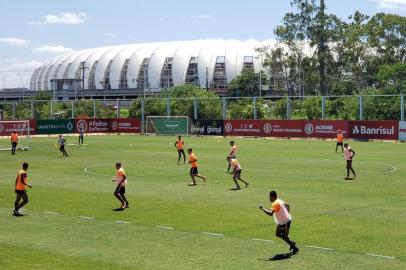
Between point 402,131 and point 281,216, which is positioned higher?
point 402,131

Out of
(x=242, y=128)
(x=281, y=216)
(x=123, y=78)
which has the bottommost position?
(x=281, y=216)

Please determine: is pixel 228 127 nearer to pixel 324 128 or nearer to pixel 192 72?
pixel 324 128

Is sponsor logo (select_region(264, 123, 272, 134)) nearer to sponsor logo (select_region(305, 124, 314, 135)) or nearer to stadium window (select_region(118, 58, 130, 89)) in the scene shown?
sponsor logo (select_region(305, 124, 314, 135))

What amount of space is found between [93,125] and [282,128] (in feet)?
92.4

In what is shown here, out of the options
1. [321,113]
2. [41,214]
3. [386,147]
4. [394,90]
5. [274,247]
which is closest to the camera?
[274,247]

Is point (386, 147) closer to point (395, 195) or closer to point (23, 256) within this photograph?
point (395, 195)

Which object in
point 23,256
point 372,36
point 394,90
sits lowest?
point 23,256

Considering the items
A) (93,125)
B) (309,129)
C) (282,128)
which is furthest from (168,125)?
(309,129)

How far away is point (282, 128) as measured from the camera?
72938mm

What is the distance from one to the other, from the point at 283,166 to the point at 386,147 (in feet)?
64.2

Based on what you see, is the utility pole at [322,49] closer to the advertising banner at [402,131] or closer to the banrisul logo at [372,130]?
the banrisul logo at [372,130]

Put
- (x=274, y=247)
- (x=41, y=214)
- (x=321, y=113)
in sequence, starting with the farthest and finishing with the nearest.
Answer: (x=321, y=113) → (x=41, y=214) → (x=274, y=247)

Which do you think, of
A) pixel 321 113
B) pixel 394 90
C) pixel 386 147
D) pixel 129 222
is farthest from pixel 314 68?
pixel 129 222

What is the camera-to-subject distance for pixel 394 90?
99375 millimetres
